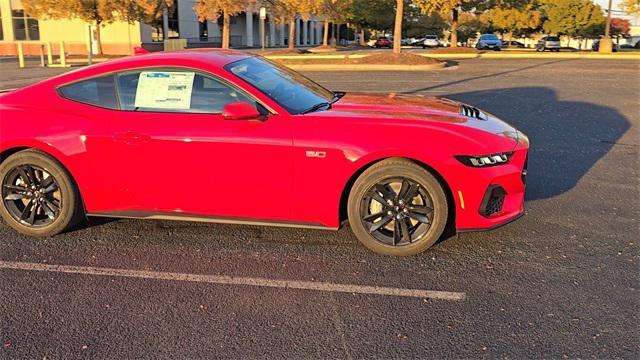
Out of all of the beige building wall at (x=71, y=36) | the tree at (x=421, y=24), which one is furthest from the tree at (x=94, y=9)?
the tree at (x=421, y=24)

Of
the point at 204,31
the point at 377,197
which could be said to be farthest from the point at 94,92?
the point at 204,31

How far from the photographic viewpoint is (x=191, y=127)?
410 centimetres

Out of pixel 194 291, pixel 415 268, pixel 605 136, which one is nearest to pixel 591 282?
pixel 415 268

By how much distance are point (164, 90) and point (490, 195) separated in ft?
8.98

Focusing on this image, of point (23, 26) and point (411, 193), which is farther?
point (23, 26)

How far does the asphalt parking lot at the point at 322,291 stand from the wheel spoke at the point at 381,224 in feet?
0.70

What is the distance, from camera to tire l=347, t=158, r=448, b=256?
12.8ft

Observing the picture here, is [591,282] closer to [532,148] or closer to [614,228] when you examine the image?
[614,228]

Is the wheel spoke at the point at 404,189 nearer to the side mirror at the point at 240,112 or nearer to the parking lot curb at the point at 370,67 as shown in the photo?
the side mirror at the point at 240,112

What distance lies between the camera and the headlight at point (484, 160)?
387 cm

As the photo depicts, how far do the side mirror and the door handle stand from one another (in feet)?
2.28

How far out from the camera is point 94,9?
114 ft

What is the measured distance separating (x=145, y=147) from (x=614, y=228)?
4117mm

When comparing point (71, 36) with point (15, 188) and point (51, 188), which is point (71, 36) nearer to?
point (15, 188)
